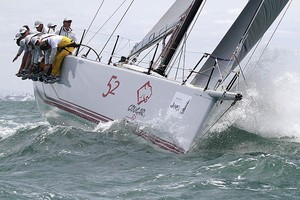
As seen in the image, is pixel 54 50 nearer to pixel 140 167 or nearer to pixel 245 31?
pixel 245 31

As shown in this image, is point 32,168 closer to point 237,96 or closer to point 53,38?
point 237,96

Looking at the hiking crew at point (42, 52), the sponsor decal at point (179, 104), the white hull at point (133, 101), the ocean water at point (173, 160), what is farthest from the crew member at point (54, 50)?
the sponsor decal at point (179, 104)

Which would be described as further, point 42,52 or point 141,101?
point 42,52

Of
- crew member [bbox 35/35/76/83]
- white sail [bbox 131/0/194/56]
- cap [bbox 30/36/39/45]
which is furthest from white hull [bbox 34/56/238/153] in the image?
white sail [bbox 131/0/194/56]

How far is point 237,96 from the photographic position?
689 centimetres

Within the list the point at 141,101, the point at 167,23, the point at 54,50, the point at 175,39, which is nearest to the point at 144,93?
the point at 141,101

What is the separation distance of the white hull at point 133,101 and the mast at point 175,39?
0.79 metres

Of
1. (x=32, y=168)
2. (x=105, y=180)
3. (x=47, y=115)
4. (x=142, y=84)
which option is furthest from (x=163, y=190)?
(x=47, y=115)

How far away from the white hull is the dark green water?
0.24m

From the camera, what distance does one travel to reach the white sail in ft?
29.8

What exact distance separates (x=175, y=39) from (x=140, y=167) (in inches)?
125

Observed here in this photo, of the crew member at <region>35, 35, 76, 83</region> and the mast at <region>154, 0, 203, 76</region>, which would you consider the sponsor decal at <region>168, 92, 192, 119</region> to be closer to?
the mast at <region>154, 0, 203, 76</region>

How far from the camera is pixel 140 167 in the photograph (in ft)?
20.9

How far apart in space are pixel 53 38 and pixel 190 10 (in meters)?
2.18
